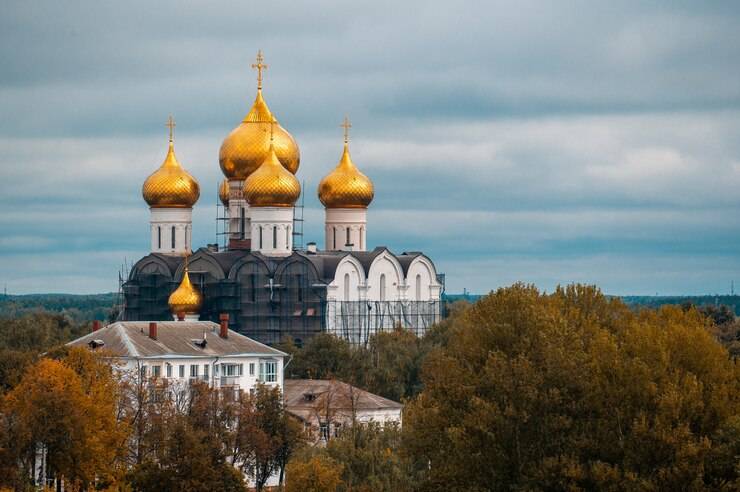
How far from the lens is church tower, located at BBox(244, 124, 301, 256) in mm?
71812

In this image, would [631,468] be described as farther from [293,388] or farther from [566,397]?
[293,388]

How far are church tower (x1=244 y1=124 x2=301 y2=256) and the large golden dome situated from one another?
2.89 m

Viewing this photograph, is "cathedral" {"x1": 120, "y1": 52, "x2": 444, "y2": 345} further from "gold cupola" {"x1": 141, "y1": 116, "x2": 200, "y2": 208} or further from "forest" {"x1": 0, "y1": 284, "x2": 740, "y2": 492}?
"forest" {"x1": 0, "y1": 284, "x2": 740, "y2": 492}

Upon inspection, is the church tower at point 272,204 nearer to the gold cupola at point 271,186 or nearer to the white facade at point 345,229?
the gold cupola at point 271,186

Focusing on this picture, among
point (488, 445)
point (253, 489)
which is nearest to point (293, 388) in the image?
point (253, 489)

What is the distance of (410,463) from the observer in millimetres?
41875

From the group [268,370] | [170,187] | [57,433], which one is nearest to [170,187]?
[170,187]

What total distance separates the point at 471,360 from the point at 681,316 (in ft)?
16.0

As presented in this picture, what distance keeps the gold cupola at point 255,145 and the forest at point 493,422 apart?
29.2m

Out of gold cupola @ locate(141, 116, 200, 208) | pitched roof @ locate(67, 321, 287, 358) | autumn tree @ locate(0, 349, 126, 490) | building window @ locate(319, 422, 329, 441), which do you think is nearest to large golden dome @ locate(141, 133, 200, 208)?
gold cupola @ locate(141, 116, 200, 208)

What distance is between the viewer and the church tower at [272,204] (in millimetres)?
71812

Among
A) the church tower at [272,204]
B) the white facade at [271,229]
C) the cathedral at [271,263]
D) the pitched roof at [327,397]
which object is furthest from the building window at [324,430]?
the white facade at [271,229]

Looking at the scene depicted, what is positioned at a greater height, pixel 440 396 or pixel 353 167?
pixel 353 167

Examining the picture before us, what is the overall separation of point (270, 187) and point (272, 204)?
79 centimetres
